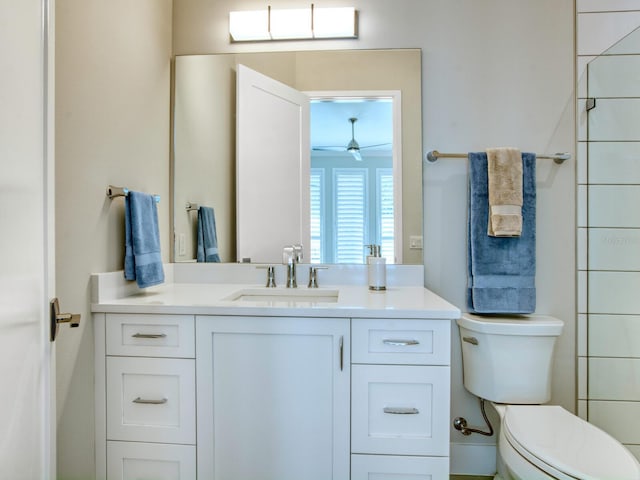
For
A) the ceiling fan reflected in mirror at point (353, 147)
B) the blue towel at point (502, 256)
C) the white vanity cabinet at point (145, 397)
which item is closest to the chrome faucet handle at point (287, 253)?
the ceiling fan reflected in mirror at point (353, 147)

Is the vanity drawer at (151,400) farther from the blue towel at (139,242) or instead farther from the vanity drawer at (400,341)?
the vanity drawer at (400,341)

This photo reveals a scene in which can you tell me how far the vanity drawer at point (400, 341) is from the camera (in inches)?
44.9

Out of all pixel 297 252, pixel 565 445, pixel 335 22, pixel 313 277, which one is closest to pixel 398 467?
pixel 565 445

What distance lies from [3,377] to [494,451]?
1.83 m

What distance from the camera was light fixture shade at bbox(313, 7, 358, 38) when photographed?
169 cm

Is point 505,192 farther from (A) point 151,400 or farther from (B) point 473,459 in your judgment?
(A) point 151,400

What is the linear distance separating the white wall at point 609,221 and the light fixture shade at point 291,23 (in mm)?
1237

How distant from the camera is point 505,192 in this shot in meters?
1.56

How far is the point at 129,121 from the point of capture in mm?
1429

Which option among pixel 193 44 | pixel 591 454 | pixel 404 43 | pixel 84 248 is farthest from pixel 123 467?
pixel 404 43

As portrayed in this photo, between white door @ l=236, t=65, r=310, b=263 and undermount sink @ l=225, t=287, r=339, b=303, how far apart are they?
0.20m

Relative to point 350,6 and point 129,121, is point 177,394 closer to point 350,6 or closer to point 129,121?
point 129,121

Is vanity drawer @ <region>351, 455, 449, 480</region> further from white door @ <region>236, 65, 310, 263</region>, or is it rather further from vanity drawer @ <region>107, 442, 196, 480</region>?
white door @ <region>236, 65, 310, 263</region>

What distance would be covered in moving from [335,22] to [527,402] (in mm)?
1862
